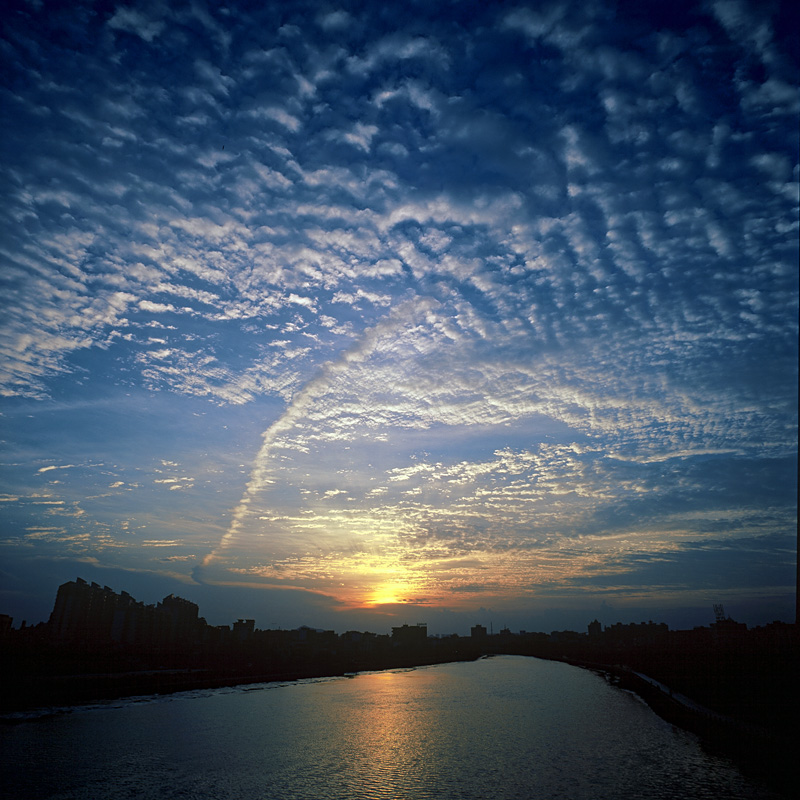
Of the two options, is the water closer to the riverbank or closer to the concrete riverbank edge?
the concrete riverbank edge

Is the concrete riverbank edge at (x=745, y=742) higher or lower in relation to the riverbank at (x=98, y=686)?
higher

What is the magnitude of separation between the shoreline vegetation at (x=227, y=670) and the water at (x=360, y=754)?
12.7ft

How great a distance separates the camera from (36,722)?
5419 centimetres

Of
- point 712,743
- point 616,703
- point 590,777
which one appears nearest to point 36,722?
point 590,777

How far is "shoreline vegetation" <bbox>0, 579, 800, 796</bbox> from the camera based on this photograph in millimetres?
48562

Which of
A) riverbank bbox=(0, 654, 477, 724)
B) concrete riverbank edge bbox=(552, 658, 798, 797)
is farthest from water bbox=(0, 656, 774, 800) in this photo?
riverbank bbox=(0, 654, 477, 724)

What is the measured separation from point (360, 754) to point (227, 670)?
317 feet

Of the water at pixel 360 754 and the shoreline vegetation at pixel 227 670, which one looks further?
the shoreline vegetation at pixel 227 670

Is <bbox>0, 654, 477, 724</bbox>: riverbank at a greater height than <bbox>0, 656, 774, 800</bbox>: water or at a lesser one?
lesser

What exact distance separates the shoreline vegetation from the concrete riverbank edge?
0.37 ft

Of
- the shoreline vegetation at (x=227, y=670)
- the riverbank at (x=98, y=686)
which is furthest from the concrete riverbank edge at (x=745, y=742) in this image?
the riverbank at (x=98, y=686)

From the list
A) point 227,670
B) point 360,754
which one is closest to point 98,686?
point 227,670

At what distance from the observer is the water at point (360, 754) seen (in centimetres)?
3080

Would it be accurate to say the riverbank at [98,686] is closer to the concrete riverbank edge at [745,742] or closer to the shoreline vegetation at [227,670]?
the shoreline vegetation at [227,670]
